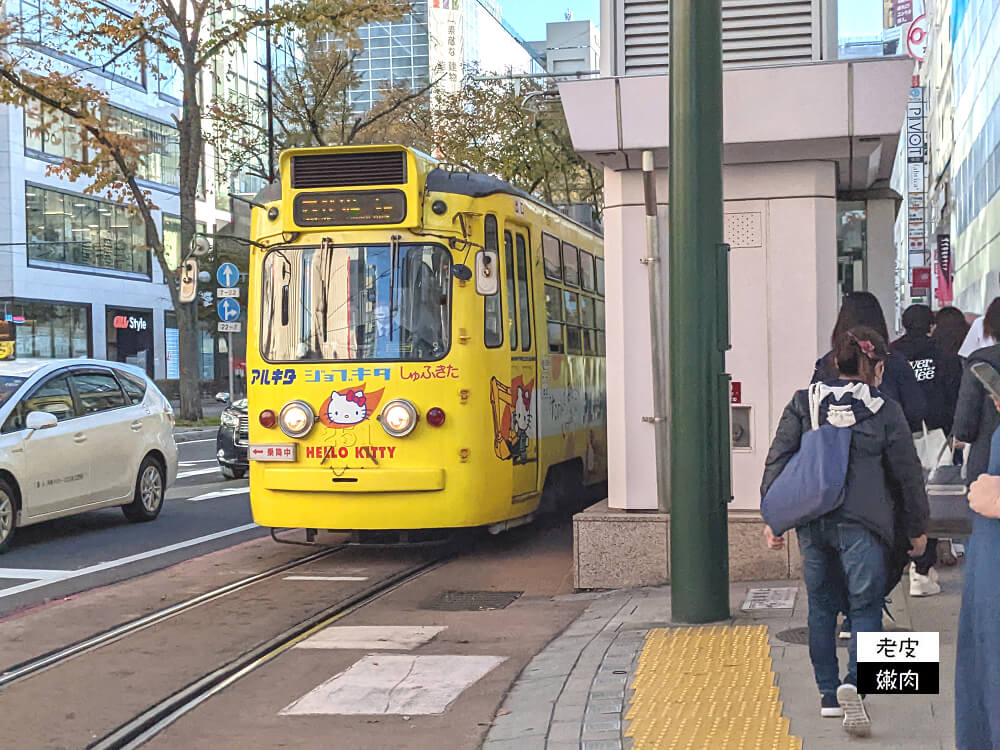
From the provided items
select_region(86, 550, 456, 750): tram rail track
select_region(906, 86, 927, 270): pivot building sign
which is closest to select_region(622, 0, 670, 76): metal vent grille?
→ select_region(86, 550, 456, 750): tram rail track

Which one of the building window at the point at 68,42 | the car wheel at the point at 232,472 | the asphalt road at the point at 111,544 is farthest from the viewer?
the building window at the point at 68,42

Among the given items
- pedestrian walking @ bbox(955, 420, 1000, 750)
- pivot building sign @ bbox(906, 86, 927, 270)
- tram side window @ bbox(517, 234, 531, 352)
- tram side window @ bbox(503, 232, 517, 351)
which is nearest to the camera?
pedestrian walking @ bbox(955, 420, 1000, 750)

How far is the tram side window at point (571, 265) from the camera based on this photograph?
13117 millimetres

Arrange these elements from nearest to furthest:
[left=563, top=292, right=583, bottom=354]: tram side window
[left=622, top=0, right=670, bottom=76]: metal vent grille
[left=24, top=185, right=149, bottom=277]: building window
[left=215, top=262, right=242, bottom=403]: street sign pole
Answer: [left=622, top=0, right=670, bottom=76]: metal vent grille < [left=563, top=292, right=583, bottom=354]: tram side window < [left=215, top=262, right=242, bottom=403]: street sign pole < [left=24, top=185, right=149, bottom=277]: building window

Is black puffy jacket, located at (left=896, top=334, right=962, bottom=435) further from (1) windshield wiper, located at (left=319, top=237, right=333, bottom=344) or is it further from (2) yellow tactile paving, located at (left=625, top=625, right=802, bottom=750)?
(1) windshield wiper, located at (left=319, top=237, right=333, bottom=344)

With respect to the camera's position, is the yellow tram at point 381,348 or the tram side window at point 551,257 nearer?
the yellow tram at point 381,348

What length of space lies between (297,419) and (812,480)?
616 cm

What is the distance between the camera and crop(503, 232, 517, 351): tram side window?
1121cm

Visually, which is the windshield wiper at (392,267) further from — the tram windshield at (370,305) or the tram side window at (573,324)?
the tram side window at (573,324)

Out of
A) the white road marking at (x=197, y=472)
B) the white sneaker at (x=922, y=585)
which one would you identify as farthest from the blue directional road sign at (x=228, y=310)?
the white sneaker at (x=922, y=585)

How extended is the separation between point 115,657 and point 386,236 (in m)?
4.30

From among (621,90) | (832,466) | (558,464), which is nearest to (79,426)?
(558,464)

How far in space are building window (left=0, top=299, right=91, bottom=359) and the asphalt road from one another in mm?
28675

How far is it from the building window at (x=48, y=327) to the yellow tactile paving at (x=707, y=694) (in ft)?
128
